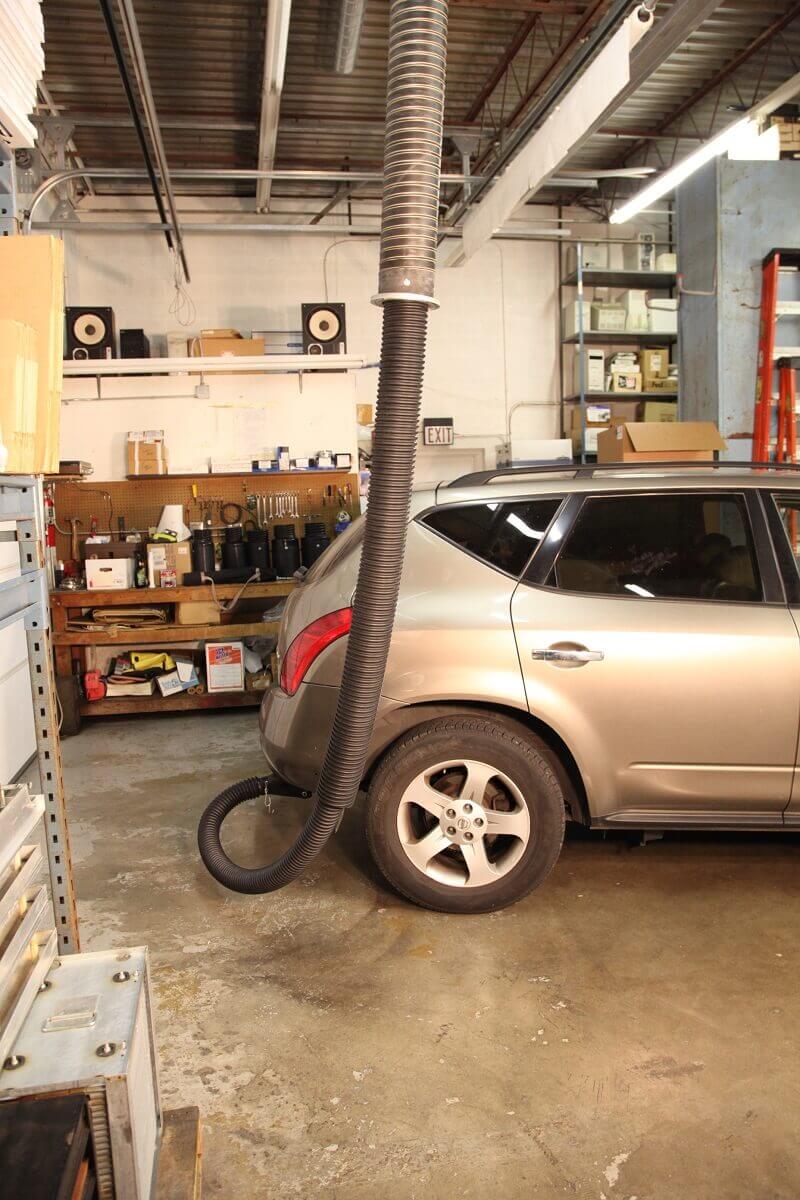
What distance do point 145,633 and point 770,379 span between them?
507 centimetres

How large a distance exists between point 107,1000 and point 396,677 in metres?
1.55

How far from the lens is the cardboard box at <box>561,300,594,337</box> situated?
30.3 feet

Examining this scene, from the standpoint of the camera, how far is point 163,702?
19.5 ft

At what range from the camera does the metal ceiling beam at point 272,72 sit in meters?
4.40

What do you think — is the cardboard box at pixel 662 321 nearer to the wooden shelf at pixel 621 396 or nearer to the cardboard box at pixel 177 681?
the wooden shelf at pixel 621 396

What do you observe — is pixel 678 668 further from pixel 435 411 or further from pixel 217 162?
pixel 217 162

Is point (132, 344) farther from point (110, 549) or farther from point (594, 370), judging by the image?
point (594, 370)

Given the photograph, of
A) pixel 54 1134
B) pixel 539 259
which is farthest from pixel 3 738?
pixel 539 259

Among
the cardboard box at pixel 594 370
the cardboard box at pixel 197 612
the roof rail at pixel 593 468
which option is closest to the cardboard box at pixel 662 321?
the cardboard box at pixel 594 370

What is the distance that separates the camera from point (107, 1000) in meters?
1.30

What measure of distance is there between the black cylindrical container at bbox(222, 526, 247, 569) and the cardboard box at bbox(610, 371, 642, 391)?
492 centimetres

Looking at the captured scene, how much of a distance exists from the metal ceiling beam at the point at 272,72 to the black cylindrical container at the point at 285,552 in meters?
2.95

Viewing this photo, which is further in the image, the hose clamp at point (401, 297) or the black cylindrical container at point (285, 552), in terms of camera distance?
the black cylindrical container at point (285, 552)

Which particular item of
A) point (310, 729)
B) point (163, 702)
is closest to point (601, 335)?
point (163, 702)
